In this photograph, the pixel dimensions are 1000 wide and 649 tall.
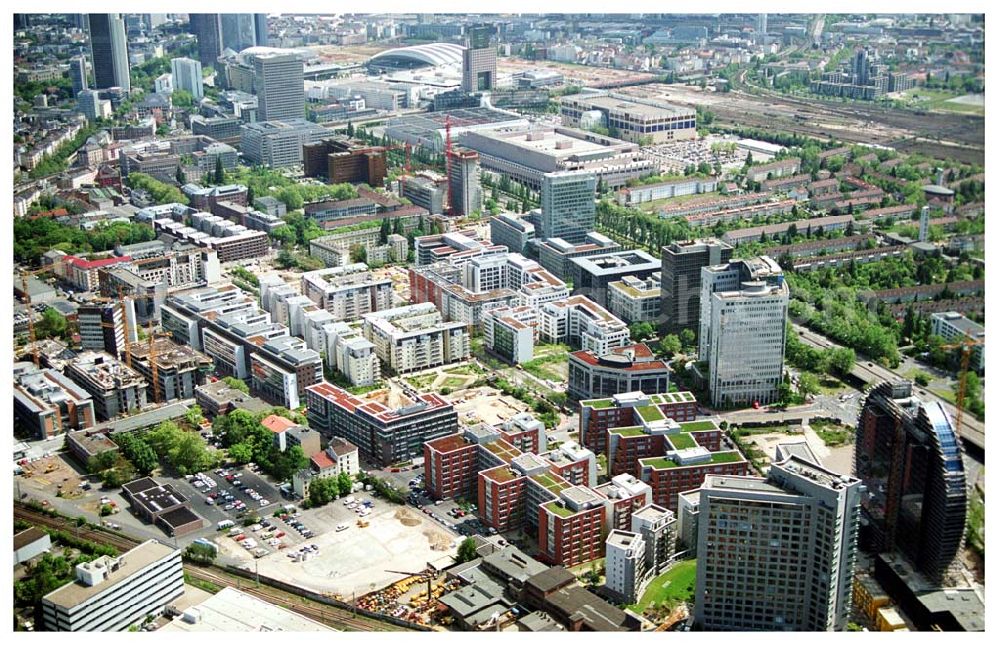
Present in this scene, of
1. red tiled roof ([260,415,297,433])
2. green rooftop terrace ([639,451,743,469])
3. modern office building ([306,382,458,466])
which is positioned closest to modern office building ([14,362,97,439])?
red tiled roof ([260,415,297,433])

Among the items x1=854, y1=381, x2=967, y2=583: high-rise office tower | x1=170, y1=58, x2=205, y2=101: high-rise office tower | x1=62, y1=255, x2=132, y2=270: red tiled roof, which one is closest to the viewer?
x1=854, y1=381, x2=967, y2=583: high-rise office tower

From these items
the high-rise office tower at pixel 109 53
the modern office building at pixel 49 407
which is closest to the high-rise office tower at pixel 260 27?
the high-rise office tower at pixel 109 53

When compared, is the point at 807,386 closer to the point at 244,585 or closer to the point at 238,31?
the point at 244,585

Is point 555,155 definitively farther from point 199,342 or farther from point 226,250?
point 199,342

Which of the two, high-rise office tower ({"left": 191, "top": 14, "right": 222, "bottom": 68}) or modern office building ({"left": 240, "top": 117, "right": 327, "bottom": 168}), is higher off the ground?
high-rise office tower ({"left": 191, "top": 14, "right": 222, "bottom": 68})

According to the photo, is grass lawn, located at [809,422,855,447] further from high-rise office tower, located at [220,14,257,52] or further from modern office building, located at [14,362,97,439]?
high-rise office tower, located at [220,14,257,52]

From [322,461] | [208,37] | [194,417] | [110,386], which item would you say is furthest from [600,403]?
[208,37]

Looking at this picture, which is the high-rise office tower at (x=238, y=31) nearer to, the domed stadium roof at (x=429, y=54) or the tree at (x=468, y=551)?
the domed stadium roof at (x=429, y=54)
